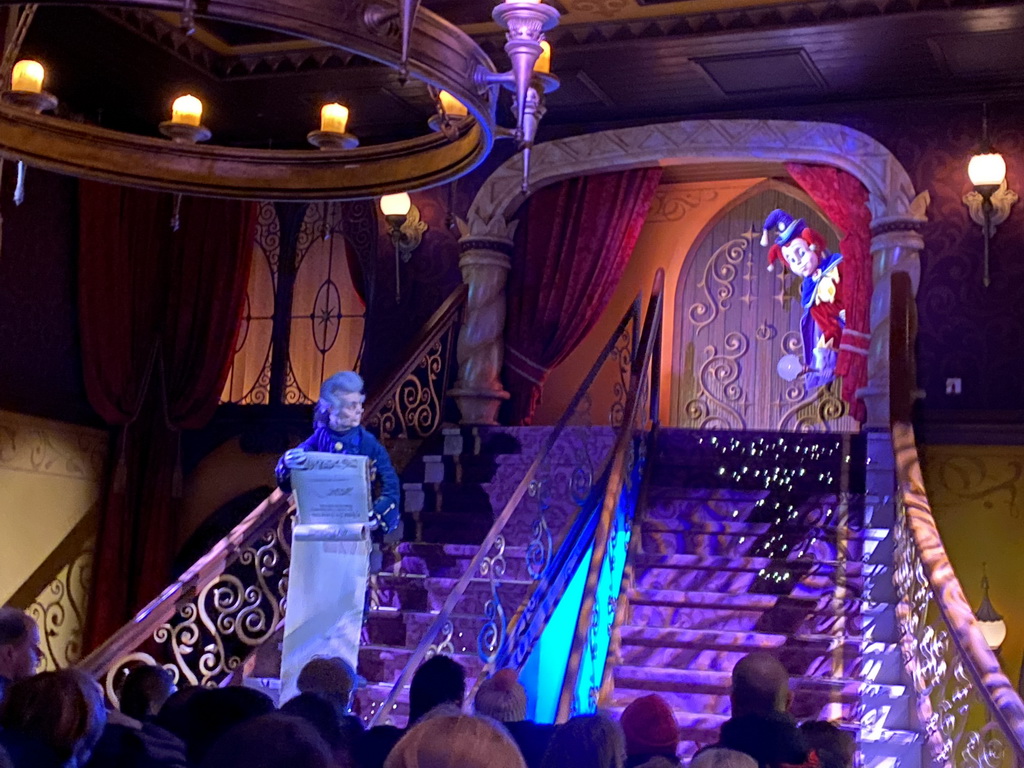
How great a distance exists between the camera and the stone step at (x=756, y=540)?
726 centimetres

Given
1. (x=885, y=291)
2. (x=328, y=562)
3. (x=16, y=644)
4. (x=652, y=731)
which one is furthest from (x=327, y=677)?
(x=885, y=291)

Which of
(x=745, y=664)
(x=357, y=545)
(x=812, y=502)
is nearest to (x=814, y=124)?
(x=812, y=502)

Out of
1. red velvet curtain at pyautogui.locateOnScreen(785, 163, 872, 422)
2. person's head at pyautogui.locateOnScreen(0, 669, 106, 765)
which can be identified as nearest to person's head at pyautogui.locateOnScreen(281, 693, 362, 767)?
person's head at pyautogui.locateOnScreen(0, 669, 106, 765)

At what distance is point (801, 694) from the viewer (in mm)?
6020

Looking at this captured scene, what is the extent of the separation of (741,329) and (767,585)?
12.4 ft

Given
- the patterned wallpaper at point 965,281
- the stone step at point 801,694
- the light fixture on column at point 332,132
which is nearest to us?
the light fixture on column at point 332,132

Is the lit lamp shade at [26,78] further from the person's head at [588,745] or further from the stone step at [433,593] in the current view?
the stone step at [433,593]

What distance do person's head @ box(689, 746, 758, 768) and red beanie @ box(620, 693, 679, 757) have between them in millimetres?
553

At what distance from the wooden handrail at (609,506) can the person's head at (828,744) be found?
1.58m

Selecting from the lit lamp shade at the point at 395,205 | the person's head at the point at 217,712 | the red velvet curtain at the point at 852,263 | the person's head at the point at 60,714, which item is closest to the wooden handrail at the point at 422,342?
the lit lamp shade at the point at 395,205

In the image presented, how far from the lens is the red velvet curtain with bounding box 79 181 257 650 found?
9.46 m

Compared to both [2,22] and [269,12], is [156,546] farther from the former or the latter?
[269,12]

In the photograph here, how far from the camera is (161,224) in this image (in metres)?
10.1

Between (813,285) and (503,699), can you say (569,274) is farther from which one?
(503,699)
